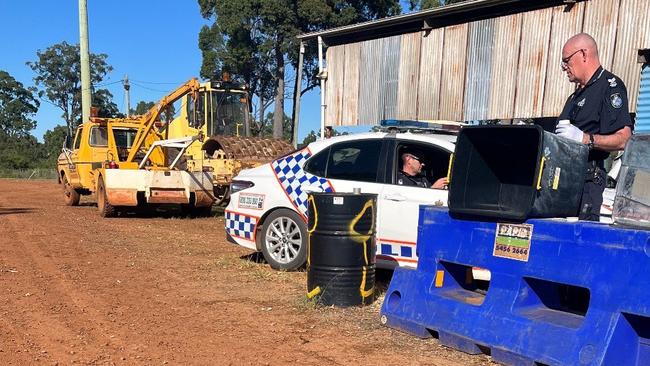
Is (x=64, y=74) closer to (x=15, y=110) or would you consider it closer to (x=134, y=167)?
(x=15, y=110)

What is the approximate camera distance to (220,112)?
15570mm

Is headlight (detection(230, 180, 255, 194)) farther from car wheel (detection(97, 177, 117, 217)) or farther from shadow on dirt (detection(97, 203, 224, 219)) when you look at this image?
car wheel (detection(97, 177, 117, 217))

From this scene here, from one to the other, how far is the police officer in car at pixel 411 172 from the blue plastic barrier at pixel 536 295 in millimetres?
1531

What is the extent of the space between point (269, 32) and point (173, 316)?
32.7 m

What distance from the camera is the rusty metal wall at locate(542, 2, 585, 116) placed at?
11.0 meters

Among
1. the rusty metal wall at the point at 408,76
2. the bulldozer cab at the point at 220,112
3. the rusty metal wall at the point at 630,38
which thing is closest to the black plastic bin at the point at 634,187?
the rusty metal wall at the point at 630,38

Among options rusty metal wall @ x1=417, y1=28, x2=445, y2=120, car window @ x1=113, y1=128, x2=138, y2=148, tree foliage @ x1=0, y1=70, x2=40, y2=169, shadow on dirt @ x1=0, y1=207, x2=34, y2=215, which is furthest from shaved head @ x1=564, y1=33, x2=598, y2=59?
tree foliage @ x1=0, y1=70, x2=40, y2=169

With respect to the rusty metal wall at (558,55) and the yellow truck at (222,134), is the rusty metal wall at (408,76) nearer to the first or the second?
the yellow truck at (222,134)

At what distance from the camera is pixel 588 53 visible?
3682mm

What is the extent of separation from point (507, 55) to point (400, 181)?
302 inches

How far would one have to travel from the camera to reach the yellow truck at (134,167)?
1268 cm

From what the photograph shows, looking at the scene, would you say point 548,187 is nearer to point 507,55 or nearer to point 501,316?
point 501,316

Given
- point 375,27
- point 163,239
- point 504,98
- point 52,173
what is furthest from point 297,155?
point 52,173

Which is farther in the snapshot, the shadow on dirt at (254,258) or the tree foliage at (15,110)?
the tree foliage at (15,110)
